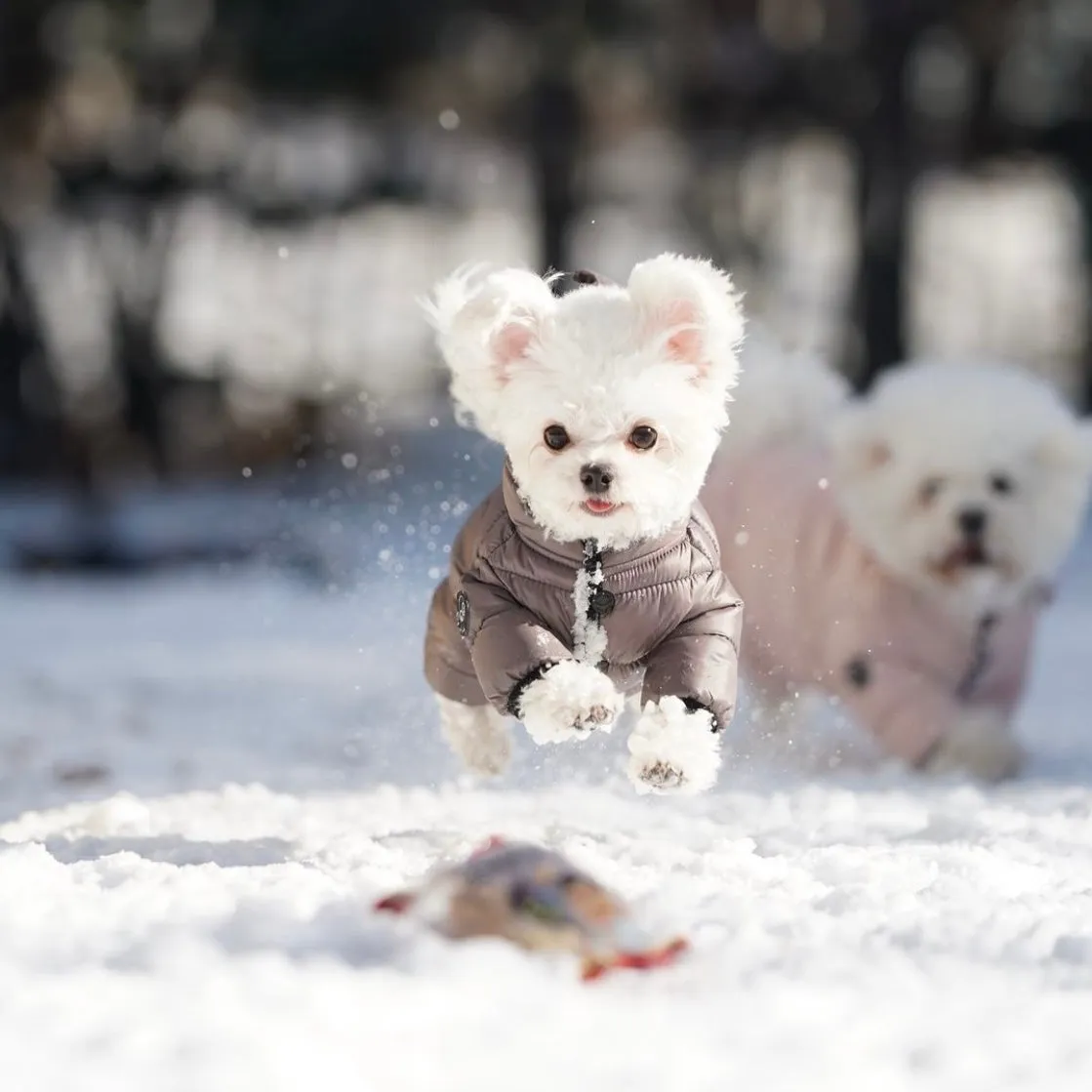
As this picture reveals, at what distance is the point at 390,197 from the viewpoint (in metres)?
13.6

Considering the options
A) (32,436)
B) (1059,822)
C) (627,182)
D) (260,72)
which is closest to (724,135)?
(627,182)

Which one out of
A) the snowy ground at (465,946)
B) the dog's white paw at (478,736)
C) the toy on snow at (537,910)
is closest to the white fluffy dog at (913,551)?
the snowy ground at (465,946)

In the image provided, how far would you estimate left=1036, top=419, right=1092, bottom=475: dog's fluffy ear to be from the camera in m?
4.80

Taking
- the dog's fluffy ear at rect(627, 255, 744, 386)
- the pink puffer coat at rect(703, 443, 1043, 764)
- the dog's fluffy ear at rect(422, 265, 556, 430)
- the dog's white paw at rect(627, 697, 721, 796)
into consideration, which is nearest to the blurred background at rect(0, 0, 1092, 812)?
the pink puffer coat at rect(703, 443, 1043, 764)

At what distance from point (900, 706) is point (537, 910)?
2340 millimetres

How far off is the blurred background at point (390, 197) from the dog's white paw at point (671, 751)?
6.57m

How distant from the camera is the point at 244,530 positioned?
1043cm

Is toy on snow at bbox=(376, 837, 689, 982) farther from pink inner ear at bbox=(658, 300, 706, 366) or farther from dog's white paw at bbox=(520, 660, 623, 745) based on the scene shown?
pink inner ear at bbox=(658, 300, 706, 366)

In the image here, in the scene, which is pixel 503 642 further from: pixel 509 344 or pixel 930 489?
pixel 930 489

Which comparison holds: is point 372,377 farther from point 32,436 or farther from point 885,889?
point 885,889

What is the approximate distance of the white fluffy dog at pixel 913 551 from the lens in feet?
15.6

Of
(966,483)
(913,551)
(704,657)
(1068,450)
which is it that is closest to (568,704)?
(704,657)

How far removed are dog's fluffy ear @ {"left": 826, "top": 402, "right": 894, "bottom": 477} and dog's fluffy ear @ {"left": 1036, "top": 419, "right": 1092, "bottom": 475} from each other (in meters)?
0.45

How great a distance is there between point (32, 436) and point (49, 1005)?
34.8ft
